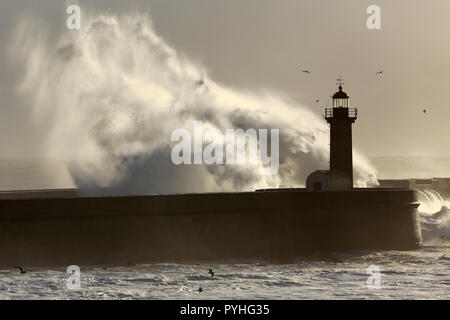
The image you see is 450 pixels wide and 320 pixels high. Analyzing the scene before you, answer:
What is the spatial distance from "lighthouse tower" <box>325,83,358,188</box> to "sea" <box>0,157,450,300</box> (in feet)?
11.3

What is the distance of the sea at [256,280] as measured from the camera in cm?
2564

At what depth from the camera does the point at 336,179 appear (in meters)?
33.8

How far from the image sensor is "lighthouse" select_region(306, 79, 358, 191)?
33.8m

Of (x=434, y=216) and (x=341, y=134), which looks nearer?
(x=341, y=134)

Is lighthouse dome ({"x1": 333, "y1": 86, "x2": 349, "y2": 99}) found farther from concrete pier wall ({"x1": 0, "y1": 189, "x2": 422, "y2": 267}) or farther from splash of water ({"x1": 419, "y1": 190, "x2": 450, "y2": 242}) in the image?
splash of water ({"x1": 419, "y1": 190, "x2": 450, "y2": 242})

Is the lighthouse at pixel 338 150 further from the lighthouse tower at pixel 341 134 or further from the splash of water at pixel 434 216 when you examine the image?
the splash of water at pixel 434 216

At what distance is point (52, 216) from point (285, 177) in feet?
39.9

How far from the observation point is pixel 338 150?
3397 cm

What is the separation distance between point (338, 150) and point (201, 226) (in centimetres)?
578

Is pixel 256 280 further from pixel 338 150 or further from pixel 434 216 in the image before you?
pixel 434 216

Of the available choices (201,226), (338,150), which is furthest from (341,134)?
(201,226)
